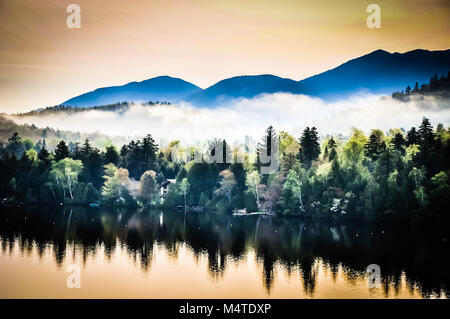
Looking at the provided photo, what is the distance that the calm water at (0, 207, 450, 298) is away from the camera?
→ 28453mm

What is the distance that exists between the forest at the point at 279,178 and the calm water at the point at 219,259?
3.80 metres

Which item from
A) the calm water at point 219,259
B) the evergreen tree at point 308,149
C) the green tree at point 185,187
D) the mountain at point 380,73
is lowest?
the calm water at point 219,259

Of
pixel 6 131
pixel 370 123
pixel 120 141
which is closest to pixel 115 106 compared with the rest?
pixel 120 141

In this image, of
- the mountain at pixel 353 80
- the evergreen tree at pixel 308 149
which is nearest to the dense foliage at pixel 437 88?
the mountain at pixel 353 80

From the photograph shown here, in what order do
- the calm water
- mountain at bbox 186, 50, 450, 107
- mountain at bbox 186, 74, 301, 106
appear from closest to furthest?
the calm water
mountain at bbox 186, 50, 450, 107
mountain at bbox 186, 74, 301, 106

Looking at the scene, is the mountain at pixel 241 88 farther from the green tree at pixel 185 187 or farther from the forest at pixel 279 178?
the green tree at pixel 185 187

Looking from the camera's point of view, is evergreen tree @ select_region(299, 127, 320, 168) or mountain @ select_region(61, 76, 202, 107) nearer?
evergreen tree @ select_region(299, 127, 320, 168)

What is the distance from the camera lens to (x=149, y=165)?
81.6 m

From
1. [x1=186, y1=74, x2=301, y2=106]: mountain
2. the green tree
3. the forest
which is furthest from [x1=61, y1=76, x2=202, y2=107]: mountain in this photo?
the green tree

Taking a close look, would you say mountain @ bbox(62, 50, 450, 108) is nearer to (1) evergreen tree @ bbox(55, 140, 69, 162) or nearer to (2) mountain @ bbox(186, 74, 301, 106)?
(2) mountain @ bbox(186, 74, 301, 106)

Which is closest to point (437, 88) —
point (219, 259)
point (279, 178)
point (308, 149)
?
point (308, 149)

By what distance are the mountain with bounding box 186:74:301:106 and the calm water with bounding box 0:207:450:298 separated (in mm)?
111276

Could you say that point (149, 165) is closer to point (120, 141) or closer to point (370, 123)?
point (370, 123)

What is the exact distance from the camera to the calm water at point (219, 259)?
93.4ft
